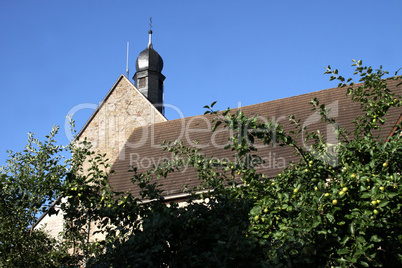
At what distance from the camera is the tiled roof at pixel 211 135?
37.0 ft

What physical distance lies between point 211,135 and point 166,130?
2095 mm

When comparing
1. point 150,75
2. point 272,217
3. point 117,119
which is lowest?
point 272,217

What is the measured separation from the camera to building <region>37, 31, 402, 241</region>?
11.4 m

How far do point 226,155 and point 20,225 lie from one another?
6308mm

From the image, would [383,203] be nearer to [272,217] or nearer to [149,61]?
[272,217]

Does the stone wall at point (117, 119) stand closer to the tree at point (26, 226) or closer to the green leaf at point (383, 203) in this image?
the tree at point (26, 226)

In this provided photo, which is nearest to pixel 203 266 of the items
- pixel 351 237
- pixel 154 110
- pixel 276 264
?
pixel 276 264

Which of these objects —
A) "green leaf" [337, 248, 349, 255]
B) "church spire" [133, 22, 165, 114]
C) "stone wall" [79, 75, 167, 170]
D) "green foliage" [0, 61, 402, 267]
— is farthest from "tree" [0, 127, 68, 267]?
"church spire" [133, 22, 165, 114]

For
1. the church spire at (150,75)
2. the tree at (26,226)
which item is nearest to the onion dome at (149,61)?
the church spire at (150,75)

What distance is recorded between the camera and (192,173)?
1196 cm

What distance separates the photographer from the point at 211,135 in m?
13.5

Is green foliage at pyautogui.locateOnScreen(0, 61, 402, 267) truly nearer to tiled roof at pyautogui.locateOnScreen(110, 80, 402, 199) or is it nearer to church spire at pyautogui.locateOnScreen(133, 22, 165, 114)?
tiled roof at pyautogui.locateOnScreen(110, 80, 402, 199)

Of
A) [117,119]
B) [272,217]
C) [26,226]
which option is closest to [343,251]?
[272,217]

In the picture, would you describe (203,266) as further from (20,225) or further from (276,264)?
(20,225)
